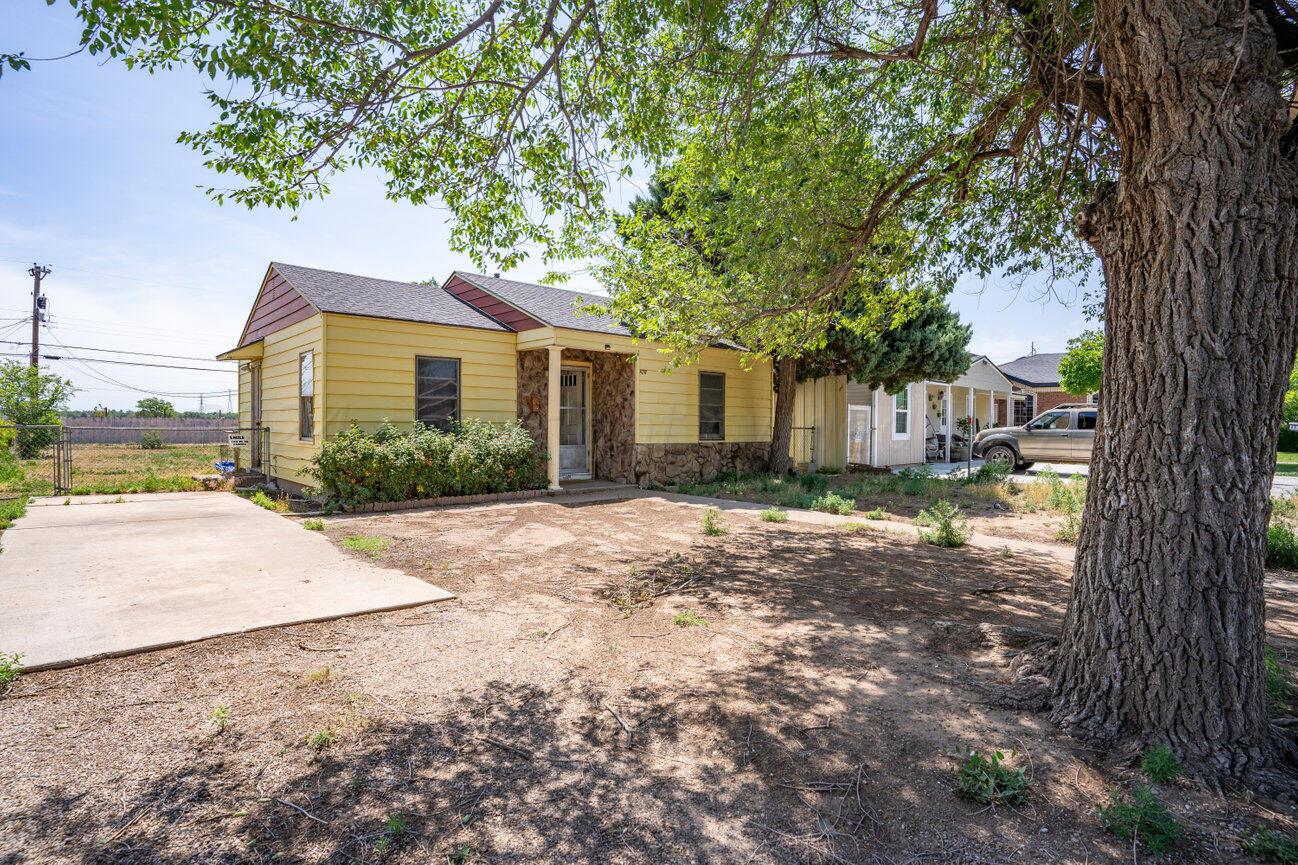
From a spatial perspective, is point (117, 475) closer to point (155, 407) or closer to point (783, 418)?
point (783, 418)

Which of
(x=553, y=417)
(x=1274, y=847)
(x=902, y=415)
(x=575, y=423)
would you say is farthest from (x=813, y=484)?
(x=1274, y=847)

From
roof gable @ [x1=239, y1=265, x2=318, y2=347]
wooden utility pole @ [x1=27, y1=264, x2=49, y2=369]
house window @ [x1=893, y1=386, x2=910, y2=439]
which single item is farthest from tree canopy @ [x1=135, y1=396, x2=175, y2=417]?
house window @ [x1=893, y1=386, x2=910, y2=439]

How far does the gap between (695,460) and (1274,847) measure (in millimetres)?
11233

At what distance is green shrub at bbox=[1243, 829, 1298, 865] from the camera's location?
5.97 feet

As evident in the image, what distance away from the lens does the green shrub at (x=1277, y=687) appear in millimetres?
2750

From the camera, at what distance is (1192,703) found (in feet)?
7.86

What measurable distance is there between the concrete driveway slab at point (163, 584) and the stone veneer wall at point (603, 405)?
16.1 ft

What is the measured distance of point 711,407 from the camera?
44.0ft

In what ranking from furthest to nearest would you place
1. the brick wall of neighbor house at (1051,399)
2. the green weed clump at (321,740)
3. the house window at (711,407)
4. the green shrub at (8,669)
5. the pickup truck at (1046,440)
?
the brick wall of neighbor house at (1051,399) → the pickup truck at (1046,440) → the house window at (711,407) → the green shrub at (8,669) → the green weed clump at (321,740)

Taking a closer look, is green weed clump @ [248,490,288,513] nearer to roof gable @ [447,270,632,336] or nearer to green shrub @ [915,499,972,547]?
roof gable @ [447,270,632,336]

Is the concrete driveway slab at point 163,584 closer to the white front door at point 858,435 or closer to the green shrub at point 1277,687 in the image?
the green shrub at point 1277,687

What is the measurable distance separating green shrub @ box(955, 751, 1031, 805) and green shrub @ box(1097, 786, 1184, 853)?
9.8 inches

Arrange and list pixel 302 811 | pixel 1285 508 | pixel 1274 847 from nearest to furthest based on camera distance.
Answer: pixel 1274 847 → pixel 302 811 → pixel 1285 508

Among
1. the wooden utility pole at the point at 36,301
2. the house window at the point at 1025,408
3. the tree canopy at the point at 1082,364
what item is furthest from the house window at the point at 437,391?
the house window at the point at 1025,408
